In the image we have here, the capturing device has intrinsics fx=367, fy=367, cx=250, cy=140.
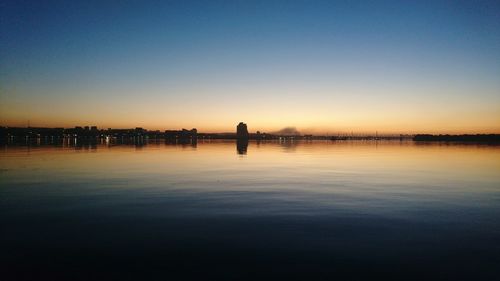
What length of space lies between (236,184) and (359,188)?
29.8ft

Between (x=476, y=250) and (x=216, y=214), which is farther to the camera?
(x=216, y=214)

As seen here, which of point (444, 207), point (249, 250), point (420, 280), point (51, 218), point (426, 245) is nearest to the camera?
point (420, 280)

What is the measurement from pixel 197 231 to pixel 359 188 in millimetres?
15702

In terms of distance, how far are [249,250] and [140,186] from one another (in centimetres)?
1695

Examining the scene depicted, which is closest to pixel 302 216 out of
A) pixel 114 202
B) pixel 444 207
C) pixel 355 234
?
pixel 355 234

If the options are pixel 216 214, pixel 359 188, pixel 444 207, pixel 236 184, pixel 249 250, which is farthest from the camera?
pixel 236 184

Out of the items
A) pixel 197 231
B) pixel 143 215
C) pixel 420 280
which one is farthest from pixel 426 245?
pixel 143 215

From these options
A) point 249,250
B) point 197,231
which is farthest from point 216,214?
point 249,250

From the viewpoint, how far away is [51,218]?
16172 millimetres

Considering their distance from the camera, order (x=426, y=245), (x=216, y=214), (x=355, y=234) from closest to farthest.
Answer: (x=426, y=245) < (x=355, y=234) < (x=216, y=214)

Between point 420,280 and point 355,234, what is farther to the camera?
point 355,234

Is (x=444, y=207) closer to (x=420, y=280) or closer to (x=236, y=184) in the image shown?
(x=420, y=280)

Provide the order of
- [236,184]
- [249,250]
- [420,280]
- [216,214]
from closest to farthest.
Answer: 1. [420,280]
2. [249,250]
3. [216,214]
4. [236,184]

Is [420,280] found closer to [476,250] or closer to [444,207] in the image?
[476,250]
